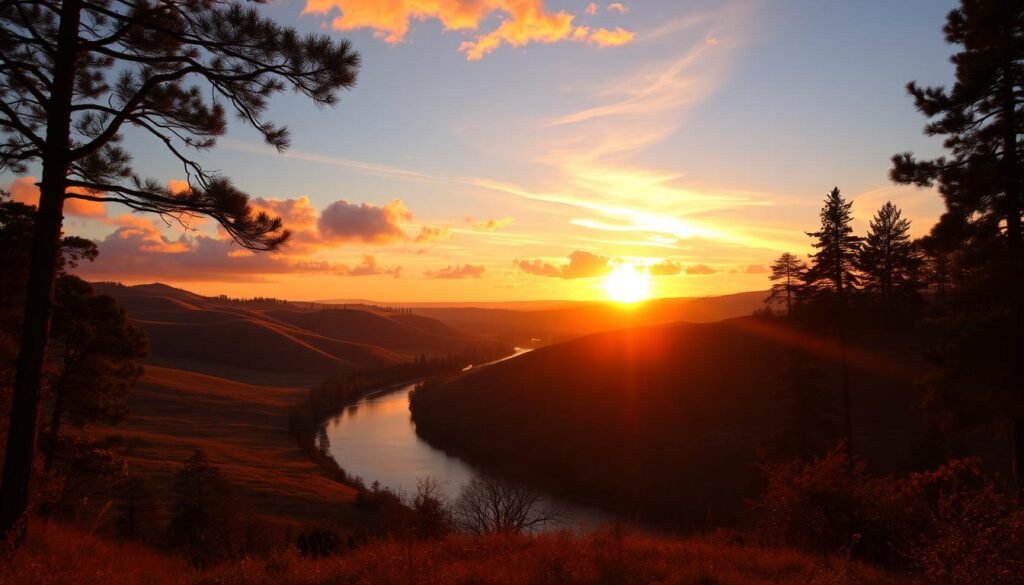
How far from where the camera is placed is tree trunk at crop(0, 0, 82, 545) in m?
7.34

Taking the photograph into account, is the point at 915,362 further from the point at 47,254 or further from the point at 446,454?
the point at 47,254

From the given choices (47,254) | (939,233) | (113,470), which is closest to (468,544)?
(47,254)

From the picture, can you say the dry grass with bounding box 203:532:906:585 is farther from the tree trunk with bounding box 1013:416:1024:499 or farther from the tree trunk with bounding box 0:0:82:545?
the tree trunk with bounding box 1013:416:1024:499

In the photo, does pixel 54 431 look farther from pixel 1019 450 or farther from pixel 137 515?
pixel 1019 450

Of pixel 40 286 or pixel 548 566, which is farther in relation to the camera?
pixel 40 286

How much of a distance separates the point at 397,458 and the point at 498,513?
4876 centimetres

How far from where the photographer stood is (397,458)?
215ft

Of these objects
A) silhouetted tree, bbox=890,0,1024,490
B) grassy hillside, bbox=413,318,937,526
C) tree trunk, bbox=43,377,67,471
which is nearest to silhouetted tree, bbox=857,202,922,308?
grassy hillside, bbox=413,318,937,526

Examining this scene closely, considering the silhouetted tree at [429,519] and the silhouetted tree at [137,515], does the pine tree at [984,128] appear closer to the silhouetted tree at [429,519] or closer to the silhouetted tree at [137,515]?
the silhouetted tree at [429,519]

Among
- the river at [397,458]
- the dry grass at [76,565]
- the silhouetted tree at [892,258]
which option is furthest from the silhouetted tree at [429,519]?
the silhouetted tree at [892,258]

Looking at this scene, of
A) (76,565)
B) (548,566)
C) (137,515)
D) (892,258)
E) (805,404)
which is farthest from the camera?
(892,258)

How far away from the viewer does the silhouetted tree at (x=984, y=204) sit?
13.5 metres

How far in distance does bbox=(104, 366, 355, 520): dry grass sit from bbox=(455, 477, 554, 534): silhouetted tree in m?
13.1

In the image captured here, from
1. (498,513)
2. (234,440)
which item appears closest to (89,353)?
(498,513)
